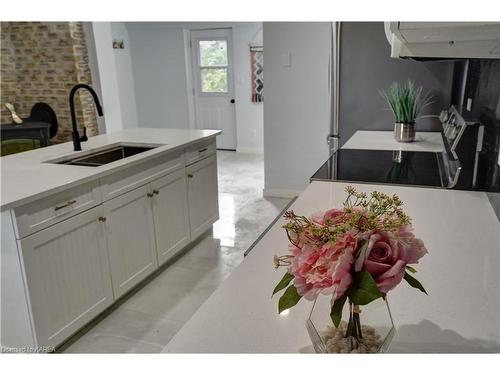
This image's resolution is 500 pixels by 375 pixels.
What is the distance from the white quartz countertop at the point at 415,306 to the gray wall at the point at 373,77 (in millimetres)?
2035

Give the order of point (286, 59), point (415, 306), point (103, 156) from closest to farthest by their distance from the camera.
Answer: point (415, 306) < point (103, 156) < point (286, 59)

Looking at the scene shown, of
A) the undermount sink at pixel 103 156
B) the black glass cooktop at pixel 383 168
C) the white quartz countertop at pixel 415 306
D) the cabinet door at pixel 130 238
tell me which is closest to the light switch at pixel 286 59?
the undermount sink at pixel 103 156

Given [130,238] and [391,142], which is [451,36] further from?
[130,238]

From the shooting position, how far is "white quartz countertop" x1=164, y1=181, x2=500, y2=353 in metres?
0.77

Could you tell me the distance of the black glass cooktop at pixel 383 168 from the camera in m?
1.83

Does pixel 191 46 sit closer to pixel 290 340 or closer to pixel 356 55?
pixel 356 55

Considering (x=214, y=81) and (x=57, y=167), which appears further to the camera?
(x=214, y=81)

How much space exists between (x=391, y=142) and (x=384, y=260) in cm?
224

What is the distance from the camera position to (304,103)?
407 centimetres

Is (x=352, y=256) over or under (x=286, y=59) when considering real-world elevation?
under

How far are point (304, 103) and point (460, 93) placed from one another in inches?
63.9

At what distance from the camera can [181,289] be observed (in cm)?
267

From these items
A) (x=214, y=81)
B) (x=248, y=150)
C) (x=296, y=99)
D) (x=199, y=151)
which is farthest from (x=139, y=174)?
(x=214, y=81)

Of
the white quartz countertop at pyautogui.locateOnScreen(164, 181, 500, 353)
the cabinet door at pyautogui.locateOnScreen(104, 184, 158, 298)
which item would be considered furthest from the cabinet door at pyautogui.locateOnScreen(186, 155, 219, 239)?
the white quartz countertop at pyautogui.locateOnScreen(164, 181, 500, 353)
